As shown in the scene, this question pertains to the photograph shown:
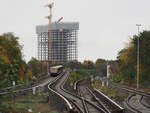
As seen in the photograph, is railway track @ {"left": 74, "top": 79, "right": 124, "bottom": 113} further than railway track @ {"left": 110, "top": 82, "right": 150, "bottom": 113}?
No

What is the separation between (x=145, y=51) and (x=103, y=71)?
99.0 meters

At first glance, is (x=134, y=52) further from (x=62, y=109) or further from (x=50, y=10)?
(x=50, y=10)

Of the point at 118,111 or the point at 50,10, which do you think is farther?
the point at 50,10

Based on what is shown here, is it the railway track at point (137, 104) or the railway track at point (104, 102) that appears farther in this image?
the railway track at point (137, 104)

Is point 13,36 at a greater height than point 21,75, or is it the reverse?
point 13,36

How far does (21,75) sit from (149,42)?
3179 cm

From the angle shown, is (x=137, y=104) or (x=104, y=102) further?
(x=104, y=102)

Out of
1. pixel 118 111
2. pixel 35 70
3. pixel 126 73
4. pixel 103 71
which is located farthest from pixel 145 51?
pixel 103 71

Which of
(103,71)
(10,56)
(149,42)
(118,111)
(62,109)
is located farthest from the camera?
(103,71)

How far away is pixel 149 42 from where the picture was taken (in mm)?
41625

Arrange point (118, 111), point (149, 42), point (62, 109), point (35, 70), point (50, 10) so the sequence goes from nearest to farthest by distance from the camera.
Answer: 1. point (118, 111)
2. point (62, 109)
3. point (149, 42)
4. point (35, 70)
5. point (50, 10)

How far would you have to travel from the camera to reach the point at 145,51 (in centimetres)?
4191

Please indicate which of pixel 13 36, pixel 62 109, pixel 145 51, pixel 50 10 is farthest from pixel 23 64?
pixel 50 10

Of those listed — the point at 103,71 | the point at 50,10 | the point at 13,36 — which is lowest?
the point at 103,71
